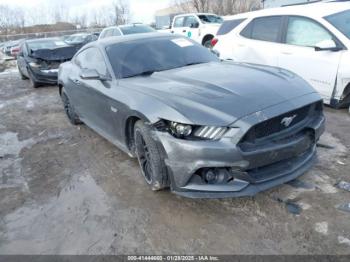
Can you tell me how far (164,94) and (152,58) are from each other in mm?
1192

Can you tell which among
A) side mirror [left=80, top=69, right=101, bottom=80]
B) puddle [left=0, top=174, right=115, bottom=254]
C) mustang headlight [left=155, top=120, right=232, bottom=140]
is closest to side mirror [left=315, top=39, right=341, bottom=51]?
mustang headlight [left=155, top=120, right=232, bottom=140]

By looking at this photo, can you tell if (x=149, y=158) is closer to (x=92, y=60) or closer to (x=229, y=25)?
(x=92, y=60)

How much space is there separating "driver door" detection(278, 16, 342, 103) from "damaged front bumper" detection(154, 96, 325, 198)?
100 inches

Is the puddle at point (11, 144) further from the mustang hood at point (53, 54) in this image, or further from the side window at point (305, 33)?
the side window at point (305, 33)

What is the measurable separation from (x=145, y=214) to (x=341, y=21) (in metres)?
4.40

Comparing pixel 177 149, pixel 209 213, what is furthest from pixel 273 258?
pixel 177 149

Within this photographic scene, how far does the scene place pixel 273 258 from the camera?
8.15 ft

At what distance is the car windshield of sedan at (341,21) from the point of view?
5219mm

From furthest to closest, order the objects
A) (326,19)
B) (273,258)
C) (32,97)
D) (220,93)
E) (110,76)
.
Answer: (32,97) < (326,19) < (110,76) < (220,93) < (273,258)

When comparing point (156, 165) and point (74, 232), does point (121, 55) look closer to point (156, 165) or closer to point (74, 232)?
point (156, 165)

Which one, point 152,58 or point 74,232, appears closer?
point 74,232

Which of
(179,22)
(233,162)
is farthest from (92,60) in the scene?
(179,22)

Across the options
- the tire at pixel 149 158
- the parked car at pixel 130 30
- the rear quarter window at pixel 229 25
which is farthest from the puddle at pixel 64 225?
the parked car at pixel 130 30

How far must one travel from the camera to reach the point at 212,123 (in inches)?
109
